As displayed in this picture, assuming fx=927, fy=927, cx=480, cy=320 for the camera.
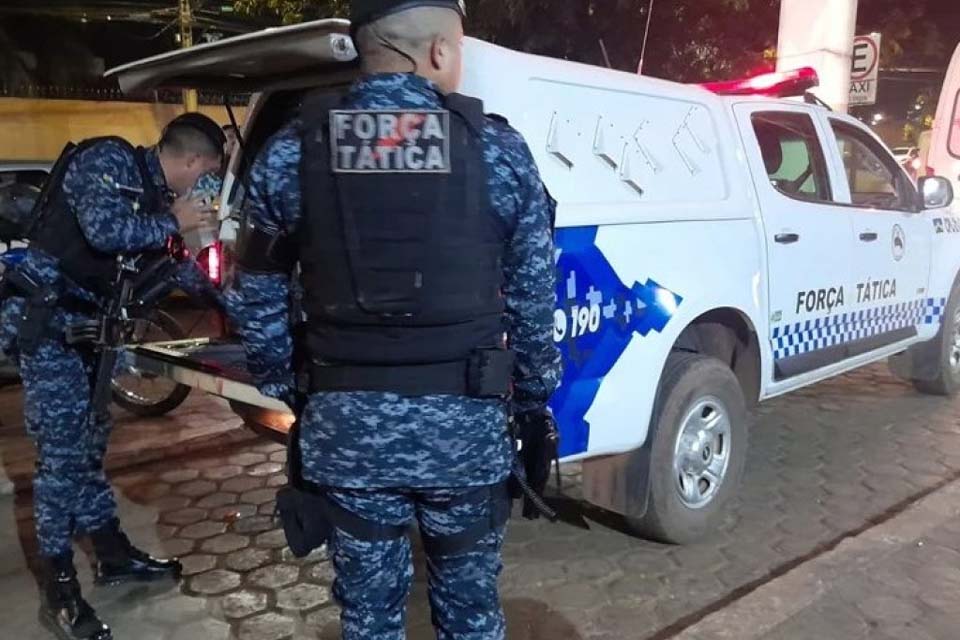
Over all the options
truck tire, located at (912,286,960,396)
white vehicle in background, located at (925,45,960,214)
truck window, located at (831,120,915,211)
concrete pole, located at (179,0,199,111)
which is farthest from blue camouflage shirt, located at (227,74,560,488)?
concrete pole, located at (179,0,199,111)

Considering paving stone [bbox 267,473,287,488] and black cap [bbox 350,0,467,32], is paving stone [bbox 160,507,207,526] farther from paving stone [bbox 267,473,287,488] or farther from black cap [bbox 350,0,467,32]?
black cap [bbox 350,0,467,32]

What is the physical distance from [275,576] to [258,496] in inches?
35.5

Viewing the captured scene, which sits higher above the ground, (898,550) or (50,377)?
(50,377)

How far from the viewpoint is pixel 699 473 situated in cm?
389

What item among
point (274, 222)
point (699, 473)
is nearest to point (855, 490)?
point (699, 473)

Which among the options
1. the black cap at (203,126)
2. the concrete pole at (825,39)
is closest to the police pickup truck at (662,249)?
the black cap at (203,126)

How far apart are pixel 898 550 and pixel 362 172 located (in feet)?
9.88

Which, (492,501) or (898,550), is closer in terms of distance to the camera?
(492,501)

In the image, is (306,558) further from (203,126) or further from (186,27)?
(186,27)

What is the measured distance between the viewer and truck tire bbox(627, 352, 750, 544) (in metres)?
3.61

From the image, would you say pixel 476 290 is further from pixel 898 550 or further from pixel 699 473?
pixel 898 550

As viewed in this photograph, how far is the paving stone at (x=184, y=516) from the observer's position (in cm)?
419

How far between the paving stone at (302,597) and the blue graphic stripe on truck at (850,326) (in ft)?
7.38

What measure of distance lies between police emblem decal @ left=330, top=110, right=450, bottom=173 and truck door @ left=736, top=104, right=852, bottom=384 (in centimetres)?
248
